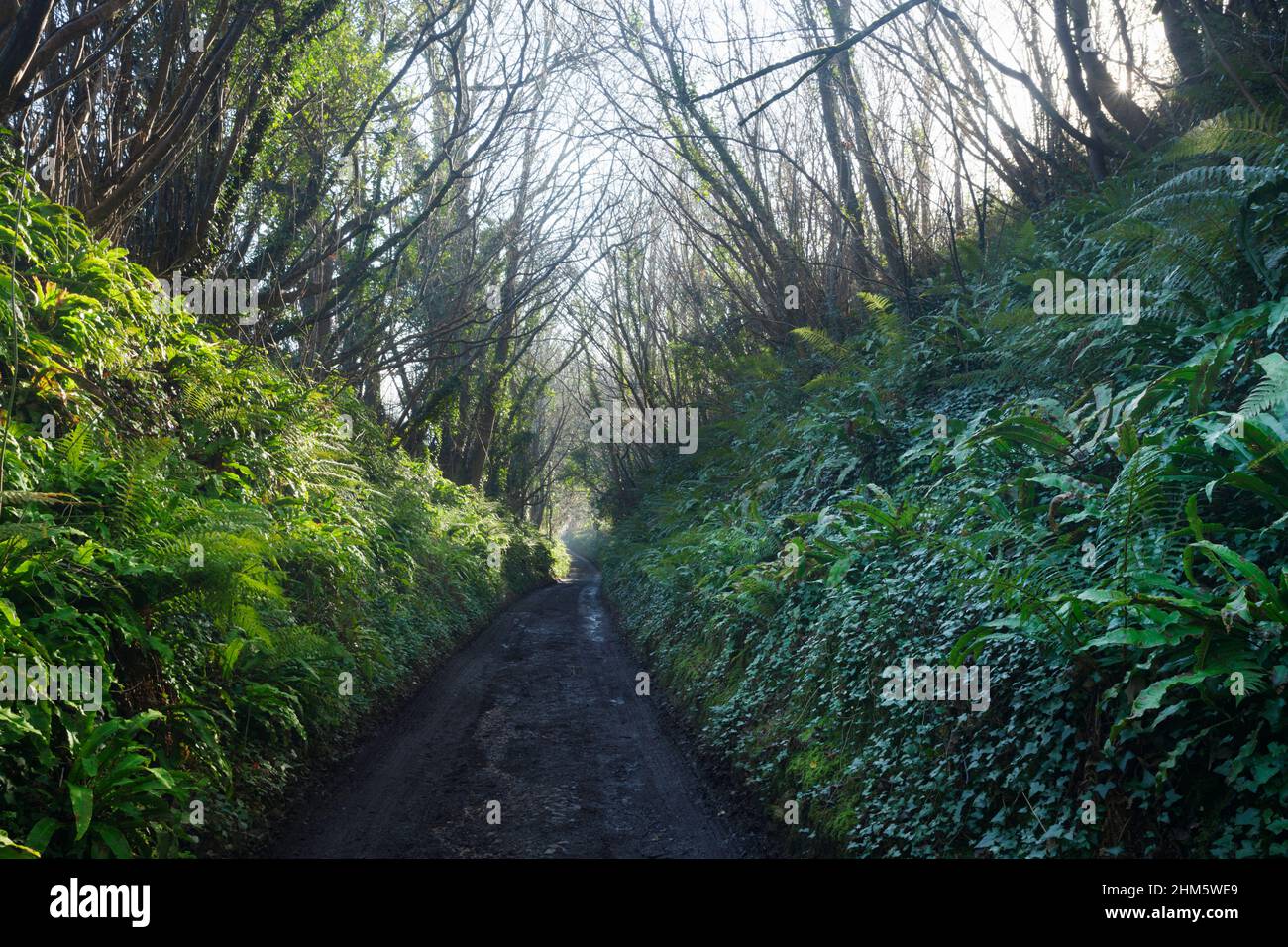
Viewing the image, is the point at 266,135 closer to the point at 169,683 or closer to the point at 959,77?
the point at 169,683

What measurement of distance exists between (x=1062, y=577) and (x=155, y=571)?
481 centimetres

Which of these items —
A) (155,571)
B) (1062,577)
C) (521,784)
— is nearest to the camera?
(1062,577)

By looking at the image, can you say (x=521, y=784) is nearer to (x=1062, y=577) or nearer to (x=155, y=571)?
(x=155, y=571)

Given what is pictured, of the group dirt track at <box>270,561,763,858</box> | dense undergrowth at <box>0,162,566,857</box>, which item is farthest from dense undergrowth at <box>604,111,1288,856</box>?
dense undergrowth at <box>0,162,566,857</box>

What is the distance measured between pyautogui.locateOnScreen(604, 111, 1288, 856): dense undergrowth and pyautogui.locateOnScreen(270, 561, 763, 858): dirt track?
0.50m

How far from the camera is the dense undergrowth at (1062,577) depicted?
10.4 ft

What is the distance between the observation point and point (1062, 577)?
4.08 metres

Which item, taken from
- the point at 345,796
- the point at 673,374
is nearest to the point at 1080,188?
the point at 345,796

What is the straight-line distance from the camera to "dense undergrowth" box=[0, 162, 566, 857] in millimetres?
3682

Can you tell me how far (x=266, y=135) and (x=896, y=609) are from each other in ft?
30.9

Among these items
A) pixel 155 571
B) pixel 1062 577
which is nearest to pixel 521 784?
pixel 155 571

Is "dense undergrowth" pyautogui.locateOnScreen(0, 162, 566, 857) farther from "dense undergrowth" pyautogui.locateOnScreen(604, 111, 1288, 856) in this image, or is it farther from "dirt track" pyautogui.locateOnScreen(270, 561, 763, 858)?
"dense undergrowth" pyautogui.locateOnScreen(604, 111, 1288, 856)

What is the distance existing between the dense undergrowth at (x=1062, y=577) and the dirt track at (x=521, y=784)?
1.64 feet

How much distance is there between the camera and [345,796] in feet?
17.4
